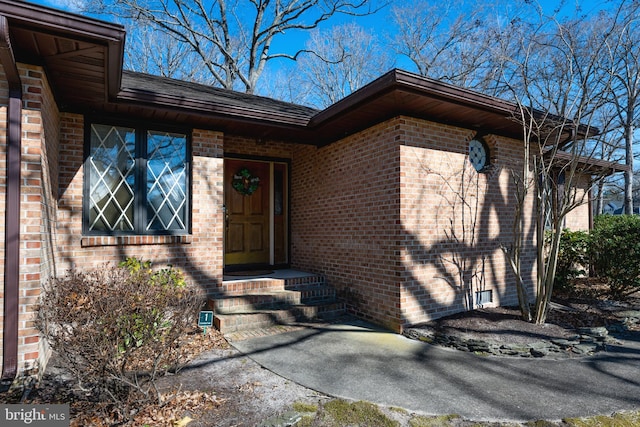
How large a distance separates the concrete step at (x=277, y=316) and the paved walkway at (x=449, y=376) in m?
0.37

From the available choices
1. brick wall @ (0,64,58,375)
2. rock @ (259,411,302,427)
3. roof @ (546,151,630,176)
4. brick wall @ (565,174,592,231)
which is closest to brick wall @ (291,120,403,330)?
roof @ (546,151,630,176)

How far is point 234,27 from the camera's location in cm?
1611

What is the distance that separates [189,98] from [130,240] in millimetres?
1965

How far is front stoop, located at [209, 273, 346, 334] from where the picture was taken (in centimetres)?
459

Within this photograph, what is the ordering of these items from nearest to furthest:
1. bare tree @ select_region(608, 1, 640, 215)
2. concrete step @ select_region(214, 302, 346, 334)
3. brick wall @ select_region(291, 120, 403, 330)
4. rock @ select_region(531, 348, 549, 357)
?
rock @ select_region(531, 348, 549, 357)
concrete step @ select_region(214, 302, 346, 334)
brick wall @ select_region(291, 120, 403, 330)
bare tree @ select_region(608, 1, 640, 215)

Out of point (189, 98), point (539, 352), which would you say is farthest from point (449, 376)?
point (189, 98)

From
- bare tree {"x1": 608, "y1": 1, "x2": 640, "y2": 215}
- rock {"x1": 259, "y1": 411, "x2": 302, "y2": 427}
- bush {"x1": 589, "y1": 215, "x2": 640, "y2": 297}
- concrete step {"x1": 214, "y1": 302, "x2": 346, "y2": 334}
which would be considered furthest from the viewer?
bare tree {"x1": 608, "y1": 1, "x2": 640, "y2": 215}

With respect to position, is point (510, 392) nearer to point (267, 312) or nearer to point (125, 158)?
point (267, 312)

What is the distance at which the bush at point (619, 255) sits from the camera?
5.98 metres

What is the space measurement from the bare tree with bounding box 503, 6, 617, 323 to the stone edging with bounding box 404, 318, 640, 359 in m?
0.56

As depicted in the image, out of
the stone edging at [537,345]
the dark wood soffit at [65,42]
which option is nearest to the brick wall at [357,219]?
the stone edging at [537,345]

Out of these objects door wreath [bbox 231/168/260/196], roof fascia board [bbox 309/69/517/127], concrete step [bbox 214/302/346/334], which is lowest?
concrete step [bbox 214/302/346/334]

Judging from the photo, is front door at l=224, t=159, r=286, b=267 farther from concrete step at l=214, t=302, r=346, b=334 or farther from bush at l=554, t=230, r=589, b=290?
bush at l=554, t=230, r=589, b=290

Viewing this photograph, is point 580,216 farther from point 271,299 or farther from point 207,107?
point 207,107
